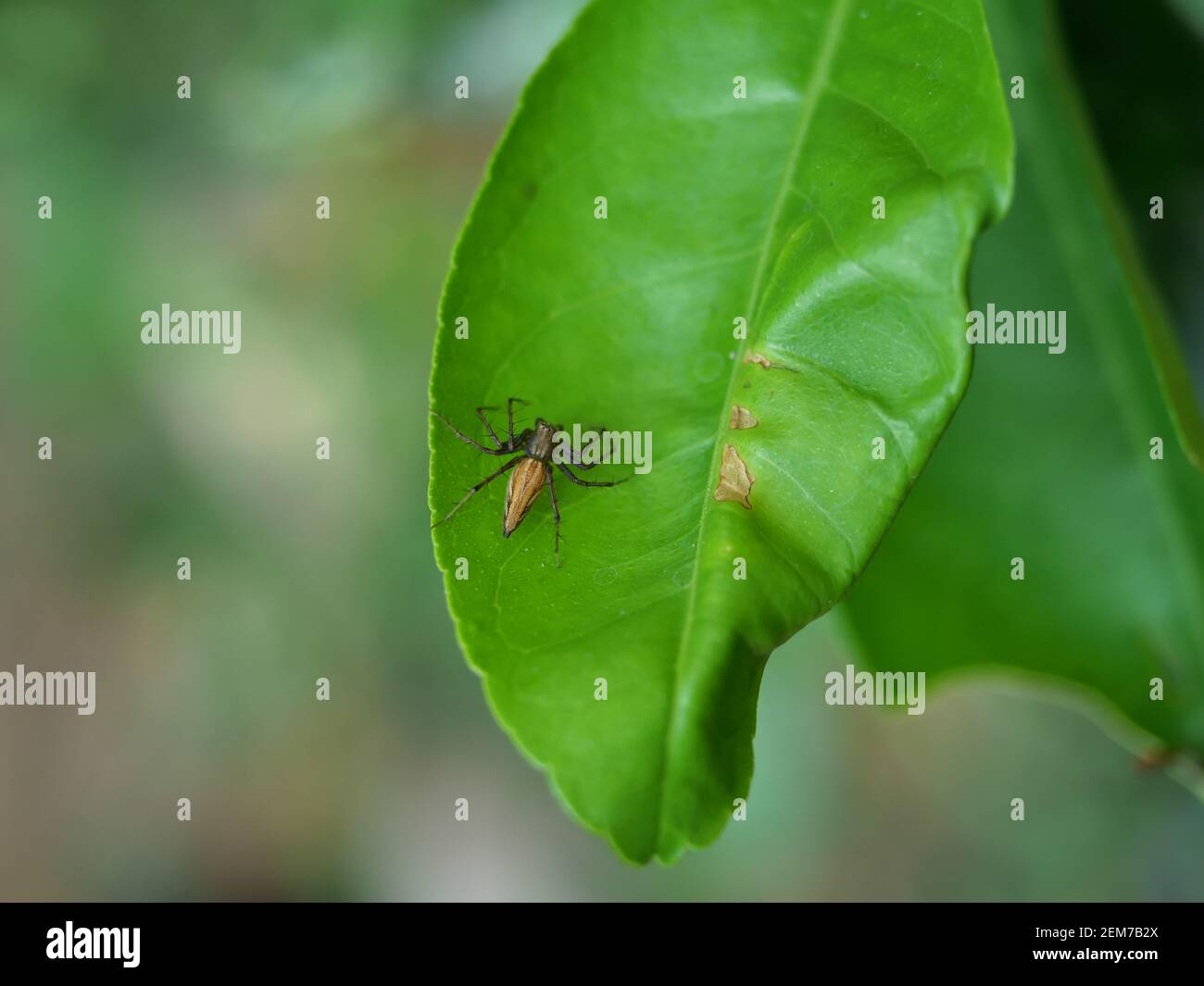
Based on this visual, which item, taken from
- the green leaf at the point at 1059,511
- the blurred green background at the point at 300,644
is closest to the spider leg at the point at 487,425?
the green leaf at the point at 1059,511

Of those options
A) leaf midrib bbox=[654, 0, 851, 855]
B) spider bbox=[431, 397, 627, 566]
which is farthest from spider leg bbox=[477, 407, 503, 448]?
leaf midrib bbox=[654, 0, 851, 855]

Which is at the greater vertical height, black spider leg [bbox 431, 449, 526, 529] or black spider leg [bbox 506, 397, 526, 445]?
black spider leg [bbox 506, 397, 526, 445]

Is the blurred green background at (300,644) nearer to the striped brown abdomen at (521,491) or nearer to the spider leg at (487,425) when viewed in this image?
the striped brown abdomen at (521,491)

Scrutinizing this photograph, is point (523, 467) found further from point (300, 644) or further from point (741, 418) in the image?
point (300, 644)

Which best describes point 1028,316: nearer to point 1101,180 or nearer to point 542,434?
point 1101,180

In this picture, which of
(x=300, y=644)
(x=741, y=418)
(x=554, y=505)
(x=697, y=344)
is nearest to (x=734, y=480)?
(x=741, y=418)

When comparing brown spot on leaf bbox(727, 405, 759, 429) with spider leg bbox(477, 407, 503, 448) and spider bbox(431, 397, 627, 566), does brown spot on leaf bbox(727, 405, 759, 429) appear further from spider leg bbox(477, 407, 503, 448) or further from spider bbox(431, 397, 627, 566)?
spider leg bbox(477, 407, 503, 448)
